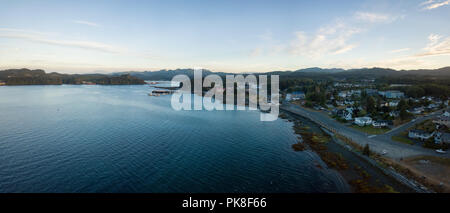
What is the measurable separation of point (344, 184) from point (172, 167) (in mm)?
9561

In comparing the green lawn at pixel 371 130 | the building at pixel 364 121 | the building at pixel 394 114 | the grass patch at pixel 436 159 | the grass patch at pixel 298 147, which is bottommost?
the grass patch at pixel 298 147

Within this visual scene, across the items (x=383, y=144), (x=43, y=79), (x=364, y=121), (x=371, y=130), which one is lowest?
(x=383, y=144)

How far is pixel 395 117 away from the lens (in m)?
21.9

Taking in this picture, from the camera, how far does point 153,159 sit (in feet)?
41.4

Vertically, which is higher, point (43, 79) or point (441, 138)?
point (43, 79)

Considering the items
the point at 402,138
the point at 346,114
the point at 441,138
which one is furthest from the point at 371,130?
the point at 346,114

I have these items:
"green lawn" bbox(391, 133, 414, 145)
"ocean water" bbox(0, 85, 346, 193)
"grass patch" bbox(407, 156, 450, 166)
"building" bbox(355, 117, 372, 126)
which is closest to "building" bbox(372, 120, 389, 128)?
"building" bbox(355, 117, 372, 126)

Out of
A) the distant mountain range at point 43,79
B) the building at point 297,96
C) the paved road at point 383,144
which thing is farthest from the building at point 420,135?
the distant mountain range at point 43,79

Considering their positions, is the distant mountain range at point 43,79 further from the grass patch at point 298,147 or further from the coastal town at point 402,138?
the grass patch at point 298,147

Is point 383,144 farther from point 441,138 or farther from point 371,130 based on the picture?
point 441,138

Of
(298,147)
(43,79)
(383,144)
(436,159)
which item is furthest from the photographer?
(43,79)

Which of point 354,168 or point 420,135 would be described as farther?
point 420,135

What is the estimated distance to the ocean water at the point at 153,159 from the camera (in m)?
9.77
